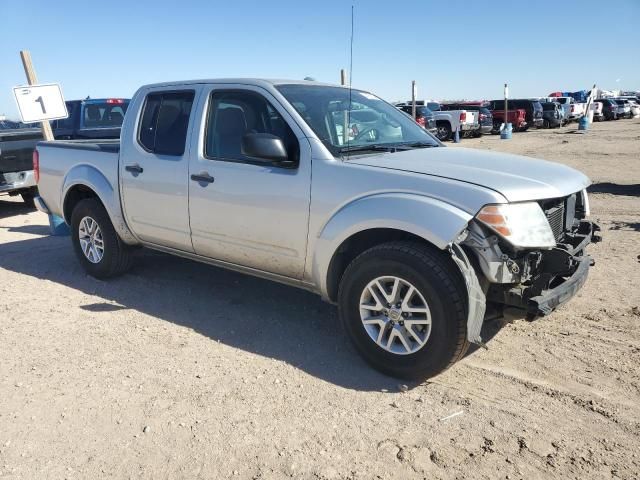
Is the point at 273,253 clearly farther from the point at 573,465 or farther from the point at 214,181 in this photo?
the point at 573,465

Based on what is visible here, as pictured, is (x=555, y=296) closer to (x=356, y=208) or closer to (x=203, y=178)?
(x=356, y=208)

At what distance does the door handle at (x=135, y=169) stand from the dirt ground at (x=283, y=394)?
119 cm

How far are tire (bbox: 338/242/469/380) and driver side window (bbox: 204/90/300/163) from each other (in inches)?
→ 48.2

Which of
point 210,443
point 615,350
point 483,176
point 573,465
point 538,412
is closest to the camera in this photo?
point 573,465

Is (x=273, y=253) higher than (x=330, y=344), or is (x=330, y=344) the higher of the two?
(x=273, y=253)

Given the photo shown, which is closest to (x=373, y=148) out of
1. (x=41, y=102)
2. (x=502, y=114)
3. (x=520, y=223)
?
(x=520, y=223)

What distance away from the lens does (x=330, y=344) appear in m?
4.02

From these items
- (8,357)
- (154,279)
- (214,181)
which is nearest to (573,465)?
(214,181)

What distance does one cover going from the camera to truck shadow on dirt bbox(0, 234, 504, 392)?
12.4 feet

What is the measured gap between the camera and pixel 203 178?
4262mm

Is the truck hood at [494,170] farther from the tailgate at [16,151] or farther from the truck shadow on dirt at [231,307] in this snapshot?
the tailgate at [16,151]

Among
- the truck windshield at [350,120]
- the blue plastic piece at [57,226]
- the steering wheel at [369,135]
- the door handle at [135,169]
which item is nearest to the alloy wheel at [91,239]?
the door handle at [135,169]

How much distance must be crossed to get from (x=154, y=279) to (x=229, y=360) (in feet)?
7.06

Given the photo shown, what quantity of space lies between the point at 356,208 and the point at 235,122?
1.43 m
